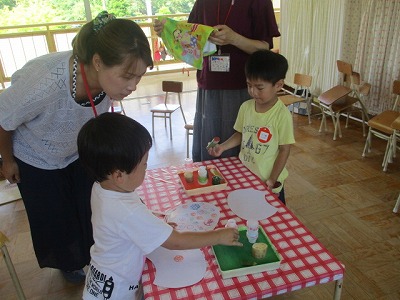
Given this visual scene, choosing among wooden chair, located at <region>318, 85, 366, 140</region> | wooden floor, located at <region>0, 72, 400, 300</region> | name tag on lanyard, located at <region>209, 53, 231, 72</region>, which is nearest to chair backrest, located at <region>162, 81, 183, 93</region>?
wooden floor, located at <region>0, 72, 400, 300</region>

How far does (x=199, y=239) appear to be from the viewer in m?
1.01

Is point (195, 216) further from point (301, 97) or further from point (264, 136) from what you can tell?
point (301, 97)

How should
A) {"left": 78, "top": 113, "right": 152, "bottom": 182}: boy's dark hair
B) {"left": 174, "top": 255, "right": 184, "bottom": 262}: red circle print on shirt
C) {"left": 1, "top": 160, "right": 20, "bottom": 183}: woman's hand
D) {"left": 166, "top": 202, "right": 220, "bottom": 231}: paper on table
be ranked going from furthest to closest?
{"left": 1, "top": 160, "right": 20, "bottom": 183}: woman's hand → {"left": 166, "top": 202, "right": 220, "bottom": 231}: paper on table → {"left": 174, "top": 255, "right": 184, "bottom": 262}: red circle print on shirt → {"left": 78, "top": 113, "right": 152, "bottom": 182}: boy's dark hair

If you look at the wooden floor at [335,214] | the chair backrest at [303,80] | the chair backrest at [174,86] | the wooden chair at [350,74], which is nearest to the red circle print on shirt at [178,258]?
the wooden floor at [335,214]

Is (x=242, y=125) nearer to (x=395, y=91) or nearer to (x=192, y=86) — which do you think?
(x=395, y=91)

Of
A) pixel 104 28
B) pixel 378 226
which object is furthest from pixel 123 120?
pixel 378 226

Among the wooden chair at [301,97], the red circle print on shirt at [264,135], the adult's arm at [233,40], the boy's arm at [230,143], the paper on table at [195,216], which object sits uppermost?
the adult's arm at [233,40]

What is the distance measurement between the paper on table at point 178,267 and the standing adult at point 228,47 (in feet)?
3.65

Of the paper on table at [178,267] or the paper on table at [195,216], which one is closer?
the paper on table at [178,267]

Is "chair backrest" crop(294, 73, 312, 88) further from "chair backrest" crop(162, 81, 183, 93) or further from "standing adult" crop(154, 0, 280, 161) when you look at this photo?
"standing adult" crop(154, 0, 280, 161)

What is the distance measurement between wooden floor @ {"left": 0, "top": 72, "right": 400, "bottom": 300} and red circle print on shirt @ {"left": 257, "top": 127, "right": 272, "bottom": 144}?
0.89 meters

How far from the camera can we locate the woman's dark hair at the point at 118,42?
42.4 inches

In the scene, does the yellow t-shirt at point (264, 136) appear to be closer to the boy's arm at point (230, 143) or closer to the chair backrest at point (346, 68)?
the boy's arm at point (230, 143)

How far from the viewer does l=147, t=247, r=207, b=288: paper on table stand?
97 cm
